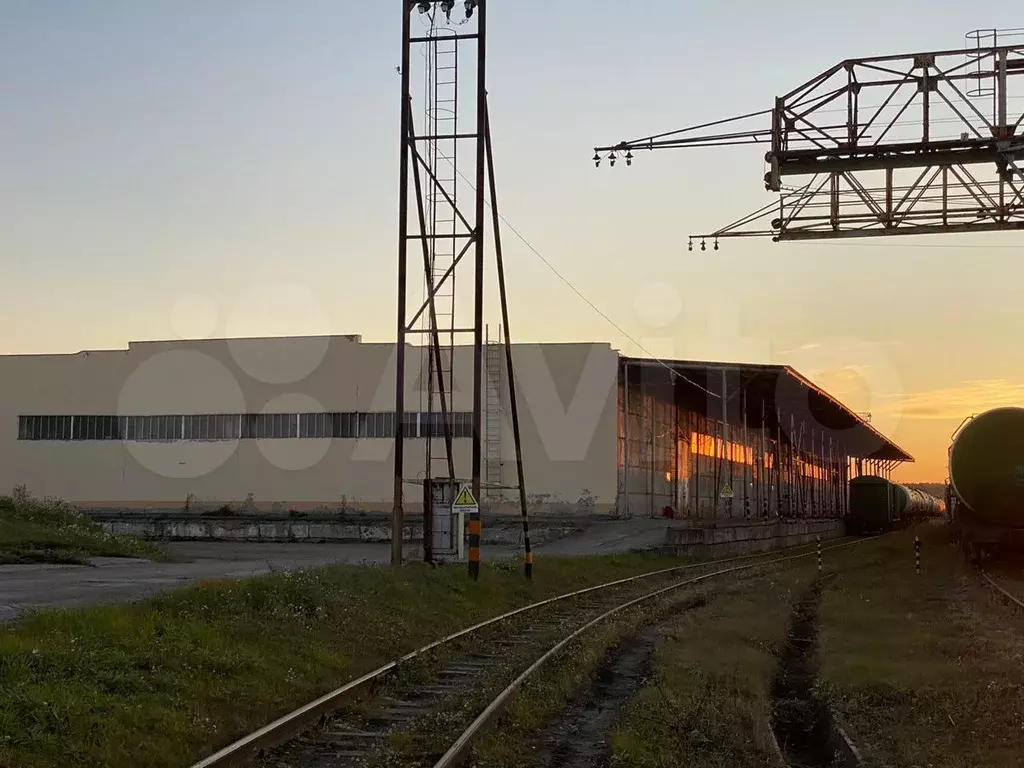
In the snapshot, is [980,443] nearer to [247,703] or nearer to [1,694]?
[247,703]

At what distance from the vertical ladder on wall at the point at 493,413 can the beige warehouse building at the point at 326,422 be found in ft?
0.25

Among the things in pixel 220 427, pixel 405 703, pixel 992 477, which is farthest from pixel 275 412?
pixel 405 703

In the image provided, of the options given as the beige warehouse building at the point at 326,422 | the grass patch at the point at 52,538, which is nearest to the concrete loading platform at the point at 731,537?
the beige warehouse building at the point at 326,422

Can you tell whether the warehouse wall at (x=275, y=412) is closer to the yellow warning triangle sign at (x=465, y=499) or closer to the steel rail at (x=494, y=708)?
the yellow warning triangle sign at (x=465, y=499)

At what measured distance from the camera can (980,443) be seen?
27500 mm

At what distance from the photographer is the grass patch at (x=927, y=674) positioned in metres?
9.09

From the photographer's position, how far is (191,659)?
10734mm

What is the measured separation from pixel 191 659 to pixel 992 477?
2271 cm

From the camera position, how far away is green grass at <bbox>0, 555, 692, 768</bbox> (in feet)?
26.4

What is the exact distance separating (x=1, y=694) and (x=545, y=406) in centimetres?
4292

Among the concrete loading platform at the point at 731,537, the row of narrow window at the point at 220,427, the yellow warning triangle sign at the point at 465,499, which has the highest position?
the row of narrow window at the point at 220,427

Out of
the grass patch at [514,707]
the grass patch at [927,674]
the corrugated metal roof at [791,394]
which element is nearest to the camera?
the grass patch at [514,707]

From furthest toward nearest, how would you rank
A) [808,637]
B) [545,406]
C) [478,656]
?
1. [545,406]
2. [808,637]
3. [478,656]

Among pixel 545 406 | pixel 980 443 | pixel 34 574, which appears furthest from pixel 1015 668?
pixel 545 406
